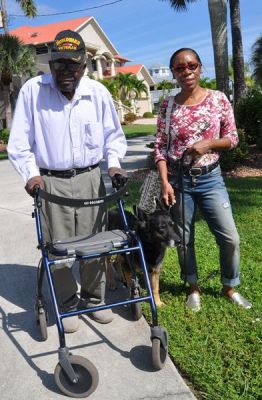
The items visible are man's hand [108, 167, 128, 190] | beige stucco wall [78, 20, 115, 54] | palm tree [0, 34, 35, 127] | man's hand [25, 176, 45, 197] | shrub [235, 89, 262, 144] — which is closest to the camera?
man's hand [25, 176, 45, 197]

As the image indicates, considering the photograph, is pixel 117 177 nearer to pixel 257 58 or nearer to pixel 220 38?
pixel 220 38

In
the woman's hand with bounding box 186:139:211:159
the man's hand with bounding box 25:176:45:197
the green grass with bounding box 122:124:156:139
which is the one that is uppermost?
the woman's hand with bounding box 186:139:211:159

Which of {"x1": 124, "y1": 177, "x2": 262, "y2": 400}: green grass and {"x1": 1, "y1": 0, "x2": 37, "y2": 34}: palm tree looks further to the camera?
{"x1": 1, "y1": 0, "x2": 37, "y2": 34}: palm tree

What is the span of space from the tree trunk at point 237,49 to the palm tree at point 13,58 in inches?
709

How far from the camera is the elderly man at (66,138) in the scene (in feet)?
10.7

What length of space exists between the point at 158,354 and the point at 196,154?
4.88 feet

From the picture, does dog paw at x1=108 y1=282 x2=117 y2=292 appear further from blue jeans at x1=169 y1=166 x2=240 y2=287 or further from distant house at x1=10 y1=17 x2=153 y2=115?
distant house at x1=10 y1=17 x2=153 y2=115

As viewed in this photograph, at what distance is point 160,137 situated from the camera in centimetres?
376

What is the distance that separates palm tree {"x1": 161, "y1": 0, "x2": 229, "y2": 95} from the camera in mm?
10648

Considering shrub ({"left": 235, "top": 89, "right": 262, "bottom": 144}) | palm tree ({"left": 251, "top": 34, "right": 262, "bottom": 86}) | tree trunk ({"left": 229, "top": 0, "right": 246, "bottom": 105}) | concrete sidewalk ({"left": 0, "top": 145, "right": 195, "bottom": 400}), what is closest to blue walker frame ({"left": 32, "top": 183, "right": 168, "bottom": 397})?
concrete sidewalk ({"left": 0, "top": 145, "right": 195, "bottom": 400})

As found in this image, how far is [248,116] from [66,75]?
983 centimetres

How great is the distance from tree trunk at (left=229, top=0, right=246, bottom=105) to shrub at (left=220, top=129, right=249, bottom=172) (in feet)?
10.1

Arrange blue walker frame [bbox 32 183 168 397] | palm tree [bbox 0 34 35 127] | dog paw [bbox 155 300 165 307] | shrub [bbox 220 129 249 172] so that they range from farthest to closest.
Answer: palm tree [bbox 0 34 35 127] < shrub [bbox 220 129 249 172] < dog paw [bbox 155 300 165 307] < blue walker frame [bbox 32 183 168 397]

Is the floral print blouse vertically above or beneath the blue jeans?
above
